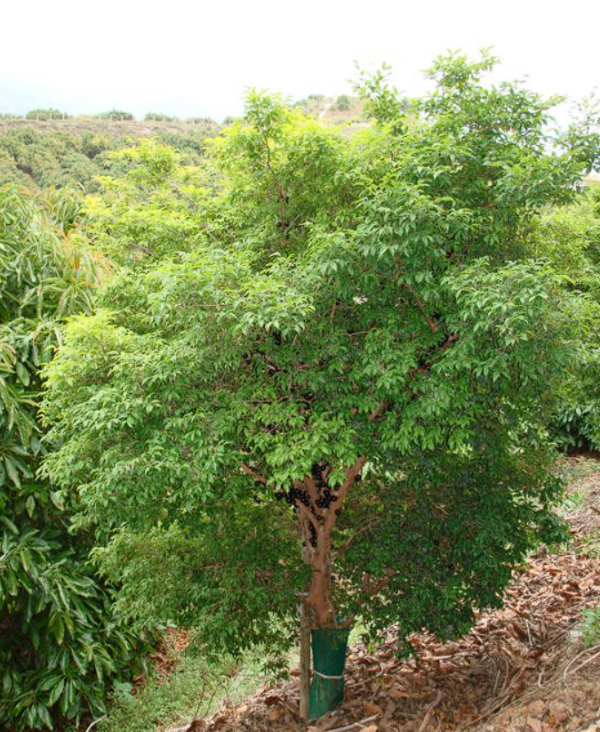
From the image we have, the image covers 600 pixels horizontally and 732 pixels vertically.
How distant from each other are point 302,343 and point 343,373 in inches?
11.9

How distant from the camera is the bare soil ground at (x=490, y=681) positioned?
13.4 feet

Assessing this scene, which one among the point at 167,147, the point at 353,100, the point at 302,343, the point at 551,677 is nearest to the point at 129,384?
the point at 302,343

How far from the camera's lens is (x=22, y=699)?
607cm

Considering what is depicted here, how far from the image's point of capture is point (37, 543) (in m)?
6.14

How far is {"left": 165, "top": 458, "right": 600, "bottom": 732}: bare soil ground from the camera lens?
4.08m

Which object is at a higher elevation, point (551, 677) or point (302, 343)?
point (302, 343)

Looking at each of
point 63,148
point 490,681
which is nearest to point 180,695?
point 490,681

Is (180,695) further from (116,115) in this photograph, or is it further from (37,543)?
(116,115)

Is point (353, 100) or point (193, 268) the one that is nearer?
point (193, 268)

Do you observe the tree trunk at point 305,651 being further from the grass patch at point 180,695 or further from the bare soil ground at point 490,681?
the grass patch at point 180,695

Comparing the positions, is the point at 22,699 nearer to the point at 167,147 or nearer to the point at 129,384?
the point at 129,384

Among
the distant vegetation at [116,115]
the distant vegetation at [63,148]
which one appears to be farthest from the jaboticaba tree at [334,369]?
the distant vegetation at [116,115]

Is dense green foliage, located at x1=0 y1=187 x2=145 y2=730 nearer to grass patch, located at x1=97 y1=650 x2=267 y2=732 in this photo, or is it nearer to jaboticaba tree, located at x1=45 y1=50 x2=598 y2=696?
grass patch, located at x1=97 y1=650 x2=267 y2=732

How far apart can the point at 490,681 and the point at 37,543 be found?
4.17 meters
